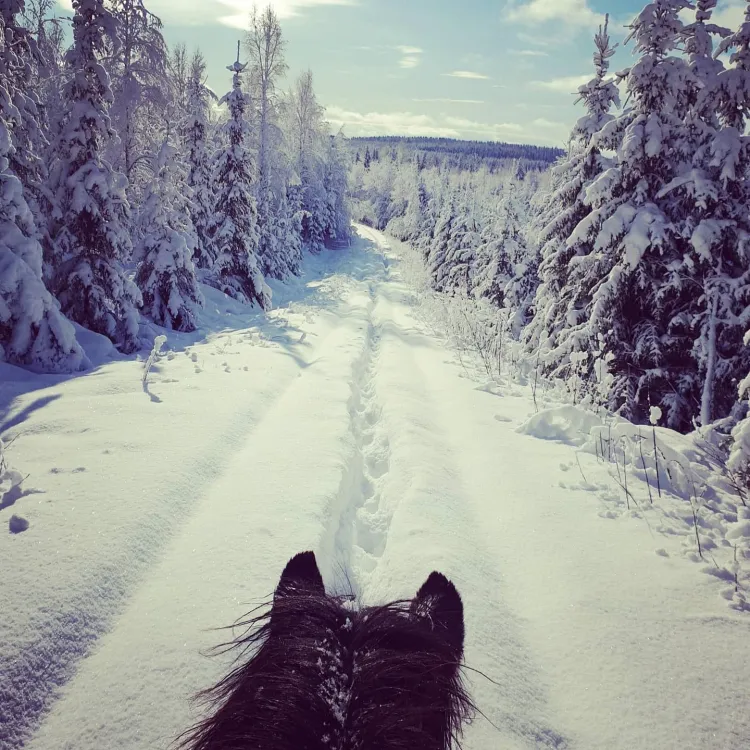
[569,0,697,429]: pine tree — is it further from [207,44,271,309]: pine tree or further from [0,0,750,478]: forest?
[207,44,271,309]: pine tree

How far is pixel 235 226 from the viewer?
17.6 metres

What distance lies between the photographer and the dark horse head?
43.3 inches

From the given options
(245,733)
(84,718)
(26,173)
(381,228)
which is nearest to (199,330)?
(26,173)

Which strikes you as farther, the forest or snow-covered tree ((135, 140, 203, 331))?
snow-covered tree ((135, 140, 203, 331))

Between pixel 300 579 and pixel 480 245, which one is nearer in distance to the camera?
pixel 300 579

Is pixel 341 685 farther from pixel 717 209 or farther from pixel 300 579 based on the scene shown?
pixel 717 209

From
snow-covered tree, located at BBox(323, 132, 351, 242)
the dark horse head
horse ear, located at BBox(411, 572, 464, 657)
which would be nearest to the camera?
the dark horse head

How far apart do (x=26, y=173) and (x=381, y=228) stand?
84283 mm

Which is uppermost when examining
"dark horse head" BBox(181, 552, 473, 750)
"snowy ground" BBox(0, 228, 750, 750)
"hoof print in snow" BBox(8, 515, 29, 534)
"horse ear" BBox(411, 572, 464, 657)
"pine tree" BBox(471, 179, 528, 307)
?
"pine tree" BBox(471, 179, 528, 307)

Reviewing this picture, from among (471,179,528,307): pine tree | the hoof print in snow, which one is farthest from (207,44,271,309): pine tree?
the hoof print in snow

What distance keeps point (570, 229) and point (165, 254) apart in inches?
454

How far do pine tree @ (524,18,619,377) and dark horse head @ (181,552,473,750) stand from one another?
9179 mm

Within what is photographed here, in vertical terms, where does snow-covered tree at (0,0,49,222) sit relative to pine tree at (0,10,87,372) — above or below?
above

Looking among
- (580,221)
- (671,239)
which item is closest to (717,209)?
(671,239)
